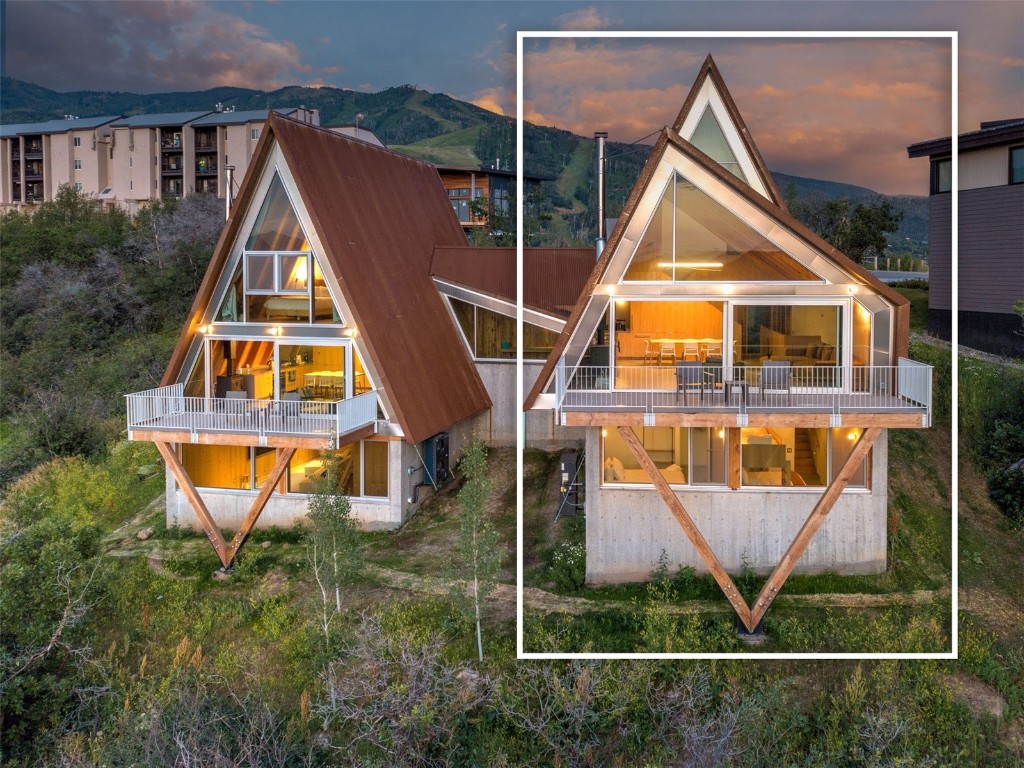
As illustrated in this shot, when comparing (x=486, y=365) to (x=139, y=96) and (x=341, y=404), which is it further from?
(x=139, y=96)

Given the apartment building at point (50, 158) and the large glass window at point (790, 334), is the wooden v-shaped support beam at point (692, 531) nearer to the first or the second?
the large glass window at point (790, 334)

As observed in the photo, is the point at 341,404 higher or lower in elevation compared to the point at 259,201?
lower

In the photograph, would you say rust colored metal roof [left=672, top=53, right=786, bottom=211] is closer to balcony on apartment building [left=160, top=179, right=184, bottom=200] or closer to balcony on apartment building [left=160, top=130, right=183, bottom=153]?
balcony on apartment building [left=160, top=179, right=184, bottom=200]

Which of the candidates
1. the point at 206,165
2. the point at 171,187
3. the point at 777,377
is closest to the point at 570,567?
the point at 777,377

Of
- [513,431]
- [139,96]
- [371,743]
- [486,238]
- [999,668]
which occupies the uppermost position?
[139,96]

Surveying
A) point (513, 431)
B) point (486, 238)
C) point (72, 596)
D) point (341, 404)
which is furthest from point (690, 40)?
point (486, 238)

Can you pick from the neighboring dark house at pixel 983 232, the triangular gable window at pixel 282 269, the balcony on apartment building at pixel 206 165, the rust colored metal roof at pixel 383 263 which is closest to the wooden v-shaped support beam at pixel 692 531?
the rust colored metal roof at pixel 383 263

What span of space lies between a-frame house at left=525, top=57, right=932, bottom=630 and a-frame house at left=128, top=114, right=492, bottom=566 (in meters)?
4.05

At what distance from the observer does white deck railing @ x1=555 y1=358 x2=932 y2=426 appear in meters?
11.9

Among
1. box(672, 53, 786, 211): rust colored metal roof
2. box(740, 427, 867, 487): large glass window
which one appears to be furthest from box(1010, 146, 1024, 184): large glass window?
box(740, 427, 867, 487): large glass window

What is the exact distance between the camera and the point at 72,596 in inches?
530

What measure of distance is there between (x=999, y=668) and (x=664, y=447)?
17.8 ft

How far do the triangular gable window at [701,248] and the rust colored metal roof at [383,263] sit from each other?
5.39m

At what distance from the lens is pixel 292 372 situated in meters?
15.9
